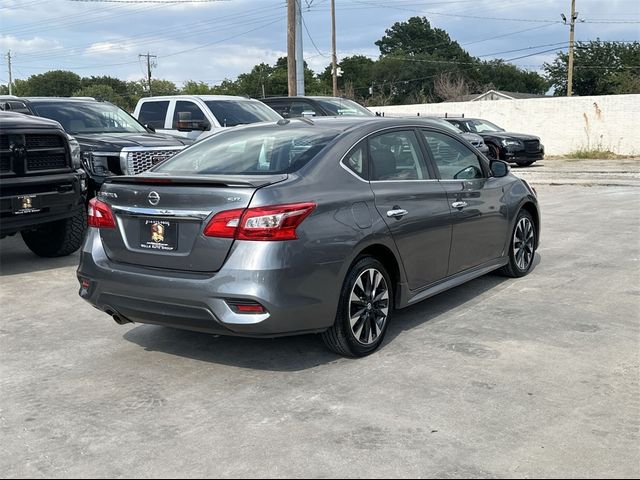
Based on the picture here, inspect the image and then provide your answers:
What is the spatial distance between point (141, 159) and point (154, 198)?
186 inches

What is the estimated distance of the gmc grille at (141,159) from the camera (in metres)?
8.69

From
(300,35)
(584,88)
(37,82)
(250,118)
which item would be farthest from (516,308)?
(37,82)

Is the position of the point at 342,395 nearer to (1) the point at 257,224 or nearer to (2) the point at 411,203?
(1) the point at 257,224

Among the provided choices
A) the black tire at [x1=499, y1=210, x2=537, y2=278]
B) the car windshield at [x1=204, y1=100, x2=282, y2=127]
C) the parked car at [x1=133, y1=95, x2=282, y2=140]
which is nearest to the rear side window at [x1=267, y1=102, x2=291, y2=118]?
the parked car at [x1=133, y1=95, x2=282, y2=140]

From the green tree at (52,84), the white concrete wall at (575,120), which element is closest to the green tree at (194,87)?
the green tree at (52,84)

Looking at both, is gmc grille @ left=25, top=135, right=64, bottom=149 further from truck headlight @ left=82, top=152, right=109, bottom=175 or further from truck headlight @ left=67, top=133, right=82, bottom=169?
truck headlight @ left=82, top=152, right=109, bottom=175

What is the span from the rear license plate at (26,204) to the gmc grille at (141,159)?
1821 millimetres

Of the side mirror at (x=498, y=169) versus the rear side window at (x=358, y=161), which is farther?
the side mirror at (x=498, y=169)

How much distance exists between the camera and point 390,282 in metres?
4.90

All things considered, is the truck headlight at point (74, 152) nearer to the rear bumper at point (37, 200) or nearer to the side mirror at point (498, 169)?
the rear bumper at point (37, 200)

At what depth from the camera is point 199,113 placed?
11516 mm

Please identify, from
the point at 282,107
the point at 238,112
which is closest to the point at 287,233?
the point at 238,112

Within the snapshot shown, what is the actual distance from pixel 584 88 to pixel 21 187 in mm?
71917

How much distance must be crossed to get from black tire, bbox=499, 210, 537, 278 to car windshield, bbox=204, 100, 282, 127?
557cm
